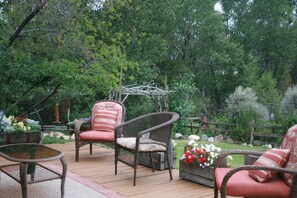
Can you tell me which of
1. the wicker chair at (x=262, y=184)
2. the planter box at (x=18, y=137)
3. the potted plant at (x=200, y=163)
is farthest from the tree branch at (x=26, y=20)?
the wicker chair at (x=262, y=184)

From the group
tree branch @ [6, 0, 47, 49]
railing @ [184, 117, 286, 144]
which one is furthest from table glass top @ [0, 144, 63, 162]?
railing @ [184, 117, 286, 144]

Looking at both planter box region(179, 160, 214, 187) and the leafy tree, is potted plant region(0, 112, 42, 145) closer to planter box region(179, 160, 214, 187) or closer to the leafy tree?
planter box region(179, 160, 214, 187)

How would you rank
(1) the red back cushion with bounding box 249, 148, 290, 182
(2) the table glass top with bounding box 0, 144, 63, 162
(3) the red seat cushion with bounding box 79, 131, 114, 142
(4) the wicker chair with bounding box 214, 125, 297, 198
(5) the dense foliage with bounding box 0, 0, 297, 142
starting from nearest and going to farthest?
(4) the wicker chair with bounding box 214, 125, 297, 198 < (1) the red back cushion with bounding box 249, 148, 290, 182 < (2) the table glass top with bounding box 0, 144, 63, 162 < (3) the red seat cushion with bounding box 79, 131, 114, 142 < (5) the dense foliage with bounding box 0, 0, 297, 142

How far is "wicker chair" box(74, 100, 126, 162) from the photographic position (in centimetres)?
435

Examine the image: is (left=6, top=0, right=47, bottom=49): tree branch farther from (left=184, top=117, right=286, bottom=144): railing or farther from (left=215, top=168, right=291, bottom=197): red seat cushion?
(left=184, top=117, right=286, bottom=144): railing

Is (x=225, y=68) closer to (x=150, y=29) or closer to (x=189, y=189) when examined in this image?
(x=150, y=29)

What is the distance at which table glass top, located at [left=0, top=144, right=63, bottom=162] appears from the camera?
2750 mm

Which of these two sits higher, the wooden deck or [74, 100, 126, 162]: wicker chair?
[74, 100, 126, 162]: wicker chair

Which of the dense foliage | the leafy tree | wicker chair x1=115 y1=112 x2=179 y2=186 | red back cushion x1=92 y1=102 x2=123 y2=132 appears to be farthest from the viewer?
the leafy tree

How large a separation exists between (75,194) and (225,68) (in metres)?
16.3

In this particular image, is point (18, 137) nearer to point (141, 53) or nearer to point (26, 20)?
point (26, 20)

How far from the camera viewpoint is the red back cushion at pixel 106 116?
4.59 metres

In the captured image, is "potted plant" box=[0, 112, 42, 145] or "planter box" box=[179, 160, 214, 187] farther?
"potted plant" box=[0, 112, 42, 145]

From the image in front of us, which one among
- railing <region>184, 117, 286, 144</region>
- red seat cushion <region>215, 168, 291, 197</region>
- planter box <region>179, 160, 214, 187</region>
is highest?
red seat cushion <region>215, 168, 291, 197</region>
